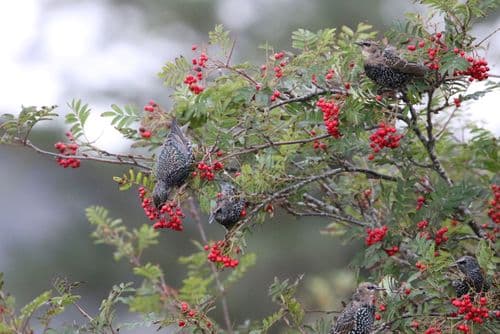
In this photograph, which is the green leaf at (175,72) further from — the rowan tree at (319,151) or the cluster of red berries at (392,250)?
the cluster of red berries at (392,250)

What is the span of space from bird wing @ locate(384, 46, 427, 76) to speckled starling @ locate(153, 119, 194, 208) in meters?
0.73

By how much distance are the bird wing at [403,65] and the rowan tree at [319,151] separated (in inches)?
1.5

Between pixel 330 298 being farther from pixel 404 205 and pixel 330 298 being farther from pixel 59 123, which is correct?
pixel 59 123

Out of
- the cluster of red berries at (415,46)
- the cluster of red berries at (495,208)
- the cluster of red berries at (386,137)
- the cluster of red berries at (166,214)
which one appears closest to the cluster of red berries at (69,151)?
the cluster of red berries at (166,214)

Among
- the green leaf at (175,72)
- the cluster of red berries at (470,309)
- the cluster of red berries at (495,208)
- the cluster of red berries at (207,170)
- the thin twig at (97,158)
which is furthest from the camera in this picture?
the cluster of red berries at (495,208)

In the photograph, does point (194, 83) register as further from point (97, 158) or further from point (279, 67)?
point (97, 158)

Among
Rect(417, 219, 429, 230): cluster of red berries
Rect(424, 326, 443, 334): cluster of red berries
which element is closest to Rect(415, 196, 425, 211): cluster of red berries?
Rect(417, 219, 429, 230): cluster of red berries

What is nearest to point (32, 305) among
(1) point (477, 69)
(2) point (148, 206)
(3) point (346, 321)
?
(2) point (148, 206)

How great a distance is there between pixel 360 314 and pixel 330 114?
27.4 inches

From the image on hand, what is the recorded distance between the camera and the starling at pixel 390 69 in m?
3.05

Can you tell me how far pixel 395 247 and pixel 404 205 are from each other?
0.54ft

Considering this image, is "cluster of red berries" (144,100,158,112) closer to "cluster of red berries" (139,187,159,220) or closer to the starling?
"cluster of red berries" (139,187,159,220)

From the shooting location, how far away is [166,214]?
323 centimetres

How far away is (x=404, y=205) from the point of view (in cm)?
339
